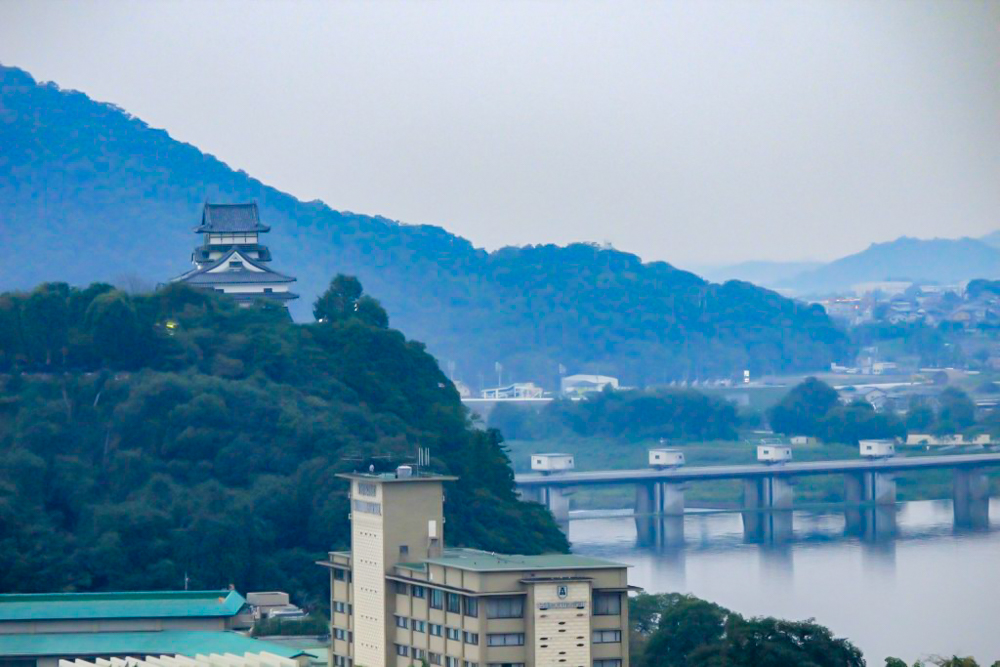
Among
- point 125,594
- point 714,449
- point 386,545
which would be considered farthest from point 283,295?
point 714,449

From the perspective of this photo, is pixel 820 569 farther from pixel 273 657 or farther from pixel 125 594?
pixel 273 657

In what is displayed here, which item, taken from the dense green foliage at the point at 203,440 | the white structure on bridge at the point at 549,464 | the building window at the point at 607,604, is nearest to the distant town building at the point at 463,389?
the white structure on bridge at the point at 549,464

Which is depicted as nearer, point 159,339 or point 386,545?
point 386,545

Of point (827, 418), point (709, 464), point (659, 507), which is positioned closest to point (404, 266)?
point (827, 418)

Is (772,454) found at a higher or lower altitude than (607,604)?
higher

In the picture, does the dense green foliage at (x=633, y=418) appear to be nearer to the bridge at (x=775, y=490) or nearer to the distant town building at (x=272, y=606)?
the bridge at (x=775, y=490)

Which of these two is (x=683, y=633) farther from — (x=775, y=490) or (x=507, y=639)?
(x=775, y=490)

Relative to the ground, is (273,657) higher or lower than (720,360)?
lower
